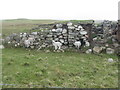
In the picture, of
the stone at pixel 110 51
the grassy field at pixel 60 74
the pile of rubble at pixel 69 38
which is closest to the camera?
the grassy field at pixel 60 74

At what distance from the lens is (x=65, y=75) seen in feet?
33.6

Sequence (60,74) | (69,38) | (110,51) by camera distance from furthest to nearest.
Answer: (69,38)
(110,51)
(60,74)

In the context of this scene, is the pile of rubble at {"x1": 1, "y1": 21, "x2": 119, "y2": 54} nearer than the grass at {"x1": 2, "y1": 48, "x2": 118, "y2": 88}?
No

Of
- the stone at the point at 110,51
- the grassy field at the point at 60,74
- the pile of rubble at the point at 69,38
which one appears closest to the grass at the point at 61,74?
the grassy field at the point at 60,74

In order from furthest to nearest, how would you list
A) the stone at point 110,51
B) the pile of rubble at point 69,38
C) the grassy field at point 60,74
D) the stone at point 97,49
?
the pile of rubble at point 69,38, the stone at point 97,49, the stone at point 110,51, the grassy field at point 60,74

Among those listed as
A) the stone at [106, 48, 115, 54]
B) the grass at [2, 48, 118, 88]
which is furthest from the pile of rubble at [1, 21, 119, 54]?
the grass at [2, 48, 118, 88]

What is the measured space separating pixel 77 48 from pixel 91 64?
518 cm

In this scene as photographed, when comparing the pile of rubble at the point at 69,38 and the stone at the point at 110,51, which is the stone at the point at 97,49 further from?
the stone at the point at 110,51

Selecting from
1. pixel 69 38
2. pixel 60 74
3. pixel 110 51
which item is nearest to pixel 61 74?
pixel 60 74

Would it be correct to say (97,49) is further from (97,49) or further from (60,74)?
(60,74)

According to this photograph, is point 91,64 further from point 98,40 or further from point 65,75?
point 98,40

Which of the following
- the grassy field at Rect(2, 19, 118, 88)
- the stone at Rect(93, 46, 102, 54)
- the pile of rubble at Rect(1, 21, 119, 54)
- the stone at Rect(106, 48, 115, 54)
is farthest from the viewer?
the pile of rubble at Rect(1, 21, 119, 54)

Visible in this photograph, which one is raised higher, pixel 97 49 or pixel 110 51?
pixel 97 49

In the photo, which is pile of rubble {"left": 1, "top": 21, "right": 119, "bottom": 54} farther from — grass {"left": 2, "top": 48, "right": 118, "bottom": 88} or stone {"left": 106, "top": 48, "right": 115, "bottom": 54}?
grass {"left": 2, "top": 48, "right": 118, "bottom": 88}
